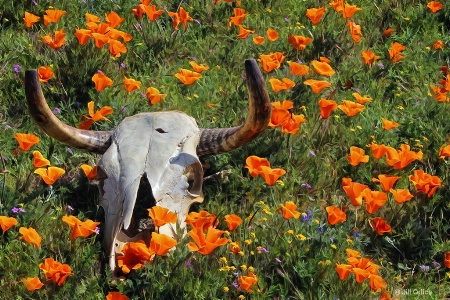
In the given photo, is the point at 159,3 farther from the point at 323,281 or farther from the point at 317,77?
the point at 323,281

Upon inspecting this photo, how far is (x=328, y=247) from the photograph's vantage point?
5.01 meters

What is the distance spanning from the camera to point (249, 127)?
17.2 ft

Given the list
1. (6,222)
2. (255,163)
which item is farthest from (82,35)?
(6,222)

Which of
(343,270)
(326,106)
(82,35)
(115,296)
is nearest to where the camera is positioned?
(115,296)

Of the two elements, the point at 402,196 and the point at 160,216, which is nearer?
the point at 160,216

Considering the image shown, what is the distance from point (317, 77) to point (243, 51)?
2.18ft

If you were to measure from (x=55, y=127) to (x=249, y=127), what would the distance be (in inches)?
43.5

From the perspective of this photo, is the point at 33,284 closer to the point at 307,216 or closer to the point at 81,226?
the point at 81,226

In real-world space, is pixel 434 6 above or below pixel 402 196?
below

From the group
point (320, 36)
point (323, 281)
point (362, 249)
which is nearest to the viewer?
point (323, 281)

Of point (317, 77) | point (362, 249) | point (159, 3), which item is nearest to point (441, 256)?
point (362, 249)

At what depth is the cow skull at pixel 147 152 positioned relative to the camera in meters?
4.93

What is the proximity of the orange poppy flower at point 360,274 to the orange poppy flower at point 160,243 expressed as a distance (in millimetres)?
889

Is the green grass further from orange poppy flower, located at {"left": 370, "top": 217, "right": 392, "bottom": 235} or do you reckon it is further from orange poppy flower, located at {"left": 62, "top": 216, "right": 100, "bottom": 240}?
orange poppy flower, located at {"left": 62, "top": 216, "right": 100, "bottom": 240}
